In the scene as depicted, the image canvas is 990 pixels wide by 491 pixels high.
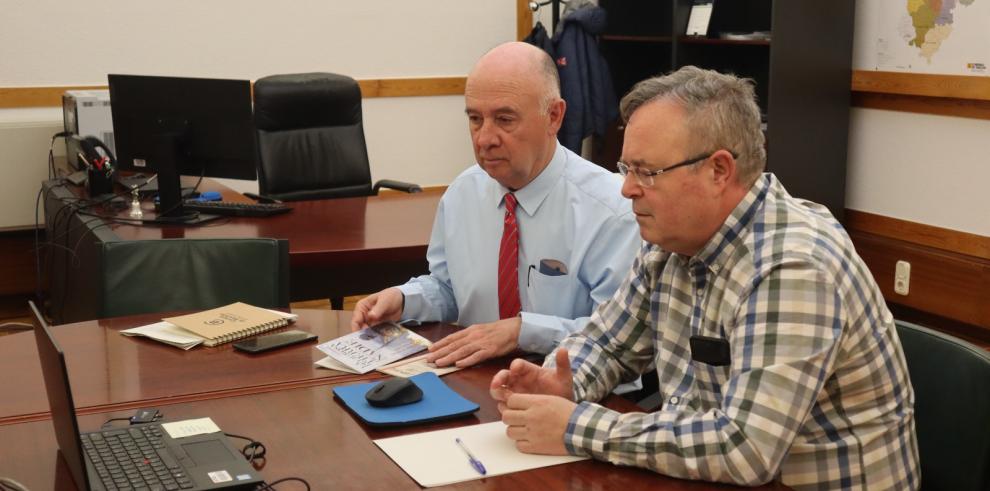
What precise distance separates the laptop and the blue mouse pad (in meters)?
0.23

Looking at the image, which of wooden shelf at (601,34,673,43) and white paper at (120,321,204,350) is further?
wooden shelf at (601,34,673,43)

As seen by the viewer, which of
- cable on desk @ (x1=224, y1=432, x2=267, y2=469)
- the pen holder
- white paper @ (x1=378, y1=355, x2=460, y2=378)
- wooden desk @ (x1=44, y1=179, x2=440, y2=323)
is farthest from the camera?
the pen holder

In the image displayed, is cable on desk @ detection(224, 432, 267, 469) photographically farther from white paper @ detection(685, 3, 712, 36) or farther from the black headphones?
white paper @ detection(685, 3, 712, 36)

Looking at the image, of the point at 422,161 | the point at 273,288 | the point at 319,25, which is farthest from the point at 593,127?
the point at 273,288

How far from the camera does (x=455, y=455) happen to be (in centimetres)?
152

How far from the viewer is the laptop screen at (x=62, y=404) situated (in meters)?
1.27

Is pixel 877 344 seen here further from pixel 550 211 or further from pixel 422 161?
pixel 422 161

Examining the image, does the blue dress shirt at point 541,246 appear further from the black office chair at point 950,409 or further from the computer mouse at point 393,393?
the black office chair at point 950,409

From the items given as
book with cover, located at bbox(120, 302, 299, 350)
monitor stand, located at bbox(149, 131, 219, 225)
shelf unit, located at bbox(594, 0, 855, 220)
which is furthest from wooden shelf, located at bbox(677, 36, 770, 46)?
book with cover, located at bbox(120, 302, 299, 350)

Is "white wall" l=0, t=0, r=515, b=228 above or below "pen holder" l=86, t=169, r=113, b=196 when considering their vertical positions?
above

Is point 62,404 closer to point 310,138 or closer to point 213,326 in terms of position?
point 213,326

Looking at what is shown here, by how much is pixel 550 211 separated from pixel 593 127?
3724mm

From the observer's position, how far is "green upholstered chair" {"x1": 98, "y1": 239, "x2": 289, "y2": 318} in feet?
8.25

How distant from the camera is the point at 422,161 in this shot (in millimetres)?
6180
